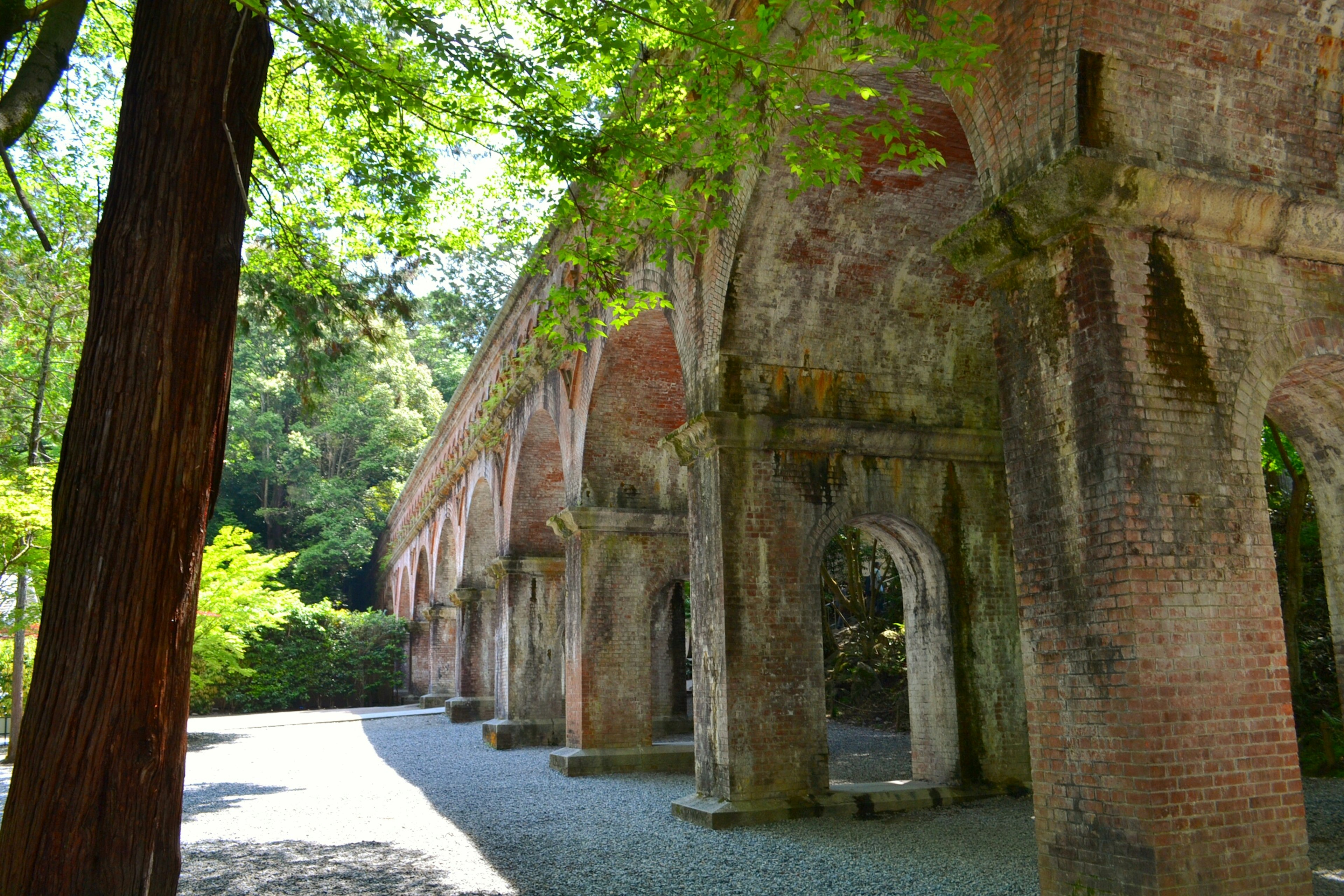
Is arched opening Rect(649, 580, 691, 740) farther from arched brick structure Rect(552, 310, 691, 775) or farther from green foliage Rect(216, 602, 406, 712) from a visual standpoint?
green foliage Rect(216, 602, 406, 712)

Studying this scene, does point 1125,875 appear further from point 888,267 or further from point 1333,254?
point 888,267


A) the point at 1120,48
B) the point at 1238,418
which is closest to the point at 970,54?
the point at 1120,48

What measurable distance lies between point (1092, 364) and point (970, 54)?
181 cm

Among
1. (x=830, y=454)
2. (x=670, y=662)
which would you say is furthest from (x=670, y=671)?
(x=830, y=454)

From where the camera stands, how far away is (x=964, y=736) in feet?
32.3

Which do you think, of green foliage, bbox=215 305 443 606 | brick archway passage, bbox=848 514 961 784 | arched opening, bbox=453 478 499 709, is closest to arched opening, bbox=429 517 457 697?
arched opening, bbox=453 478 499 709

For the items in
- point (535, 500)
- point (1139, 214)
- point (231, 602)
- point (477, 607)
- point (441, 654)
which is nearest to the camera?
Result: point (1139, 214)

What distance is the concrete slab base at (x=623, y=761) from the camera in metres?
13.1

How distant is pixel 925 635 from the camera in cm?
1035

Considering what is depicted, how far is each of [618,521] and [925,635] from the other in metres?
4.88

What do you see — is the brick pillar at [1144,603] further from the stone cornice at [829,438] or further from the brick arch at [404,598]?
the brick arch at [404,598]

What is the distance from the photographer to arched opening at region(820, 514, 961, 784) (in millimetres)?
10086

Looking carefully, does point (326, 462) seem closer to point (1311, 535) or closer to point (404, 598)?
point (404, 598)

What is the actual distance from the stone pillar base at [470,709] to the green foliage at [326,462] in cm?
1784
